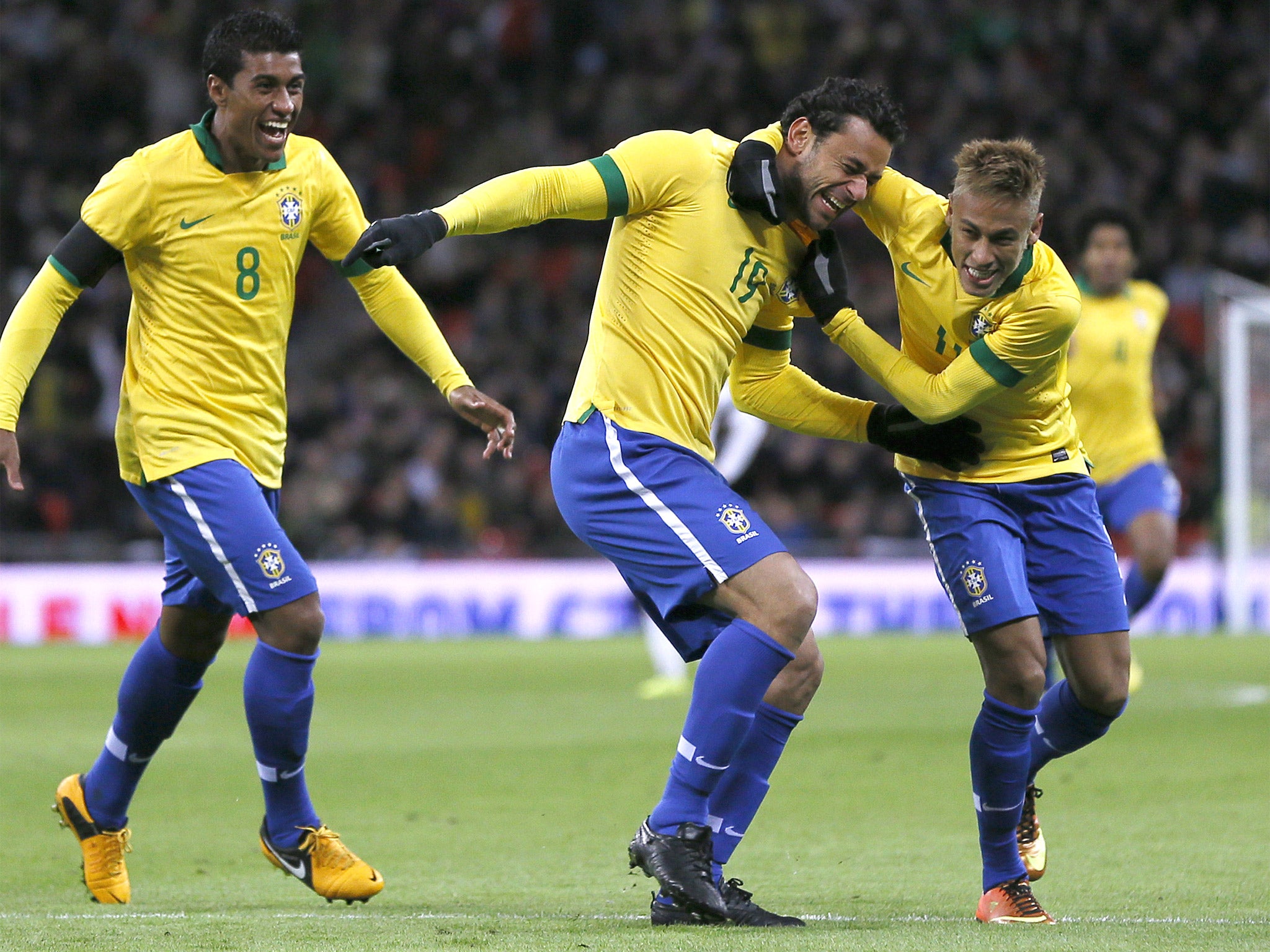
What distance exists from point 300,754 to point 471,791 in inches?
96.2

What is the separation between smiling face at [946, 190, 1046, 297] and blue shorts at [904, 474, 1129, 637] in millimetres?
603

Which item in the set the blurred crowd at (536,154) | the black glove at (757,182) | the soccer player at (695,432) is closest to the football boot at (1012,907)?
the soccer player at (695,432)

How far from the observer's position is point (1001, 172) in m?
4.35

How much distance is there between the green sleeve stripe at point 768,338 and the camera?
4832mm

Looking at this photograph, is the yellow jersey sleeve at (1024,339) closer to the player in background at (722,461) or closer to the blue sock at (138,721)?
the blue sock at (138,721)

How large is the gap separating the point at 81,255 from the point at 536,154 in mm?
15744

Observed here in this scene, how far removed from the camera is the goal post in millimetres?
13344

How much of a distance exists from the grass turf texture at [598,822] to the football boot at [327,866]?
3.9 inches

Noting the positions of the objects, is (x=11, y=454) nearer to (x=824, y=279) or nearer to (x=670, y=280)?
(x=670, y=280)

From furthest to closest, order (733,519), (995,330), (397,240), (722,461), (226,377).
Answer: (722,461) < (226,377) < (995,330) < (733,519) < (397,240)

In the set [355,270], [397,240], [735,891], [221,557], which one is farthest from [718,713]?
[355,270]

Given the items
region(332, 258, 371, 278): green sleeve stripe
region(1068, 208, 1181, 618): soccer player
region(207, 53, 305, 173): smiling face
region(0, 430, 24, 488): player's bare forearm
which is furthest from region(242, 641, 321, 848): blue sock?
region(1068, 208, 1181, 618): soccer player

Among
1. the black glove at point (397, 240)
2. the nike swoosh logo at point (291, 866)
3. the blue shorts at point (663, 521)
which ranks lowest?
the nike swoosh logo at point (291, 866)

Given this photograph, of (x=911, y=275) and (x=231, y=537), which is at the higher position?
(x=911, y=275)
